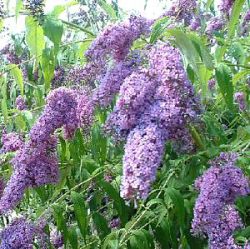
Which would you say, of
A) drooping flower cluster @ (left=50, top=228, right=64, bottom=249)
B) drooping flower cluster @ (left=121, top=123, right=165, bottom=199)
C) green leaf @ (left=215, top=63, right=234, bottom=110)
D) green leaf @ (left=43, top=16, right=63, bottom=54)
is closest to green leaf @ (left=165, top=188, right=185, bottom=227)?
green leaf @ (left=215, top=63, right=234, bottom=110)

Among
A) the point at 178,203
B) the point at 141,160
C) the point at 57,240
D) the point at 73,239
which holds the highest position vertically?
the point at 141,160

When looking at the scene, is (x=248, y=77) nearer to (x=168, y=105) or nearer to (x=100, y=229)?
(x=100, y=229)

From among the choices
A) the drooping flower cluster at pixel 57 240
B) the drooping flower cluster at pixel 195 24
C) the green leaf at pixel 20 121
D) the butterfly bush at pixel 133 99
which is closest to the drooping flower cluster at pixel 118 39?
the butterfly bush at pixel 133 99

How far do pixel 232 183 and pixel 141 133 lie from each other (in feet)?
1.42

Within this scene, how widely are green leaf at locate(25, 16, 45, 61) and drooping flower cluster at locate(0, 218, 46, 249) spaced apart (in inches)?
32.8

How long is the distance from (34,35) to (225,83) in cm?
88

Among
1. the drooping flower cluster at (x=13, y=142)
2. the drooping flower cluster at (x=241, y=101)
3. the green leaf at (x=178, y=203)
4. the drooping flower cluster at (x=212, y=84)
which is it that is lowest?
the green leaf at (x=178, y=203)

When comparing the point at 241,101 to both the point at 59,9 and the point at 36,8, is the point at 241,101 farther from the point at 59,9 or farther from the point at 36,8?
the point at 36,8

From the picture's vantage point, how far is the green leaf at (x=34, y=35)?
2691 millimetres

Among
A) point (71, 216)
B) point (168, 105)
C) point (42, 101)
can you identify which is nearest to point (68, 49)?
point (42, 101)

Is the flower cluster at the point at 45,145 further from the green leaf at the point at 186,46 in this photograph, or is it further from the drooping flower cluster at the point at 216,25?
the drooping flower cluster at the point at 216,25

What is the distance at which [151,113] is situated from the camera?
2.04 metres

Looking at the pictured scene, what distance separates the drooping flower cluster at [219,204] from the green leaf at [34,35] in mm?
984

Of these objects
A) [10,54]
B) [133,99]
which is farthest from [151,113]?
[10,54]
